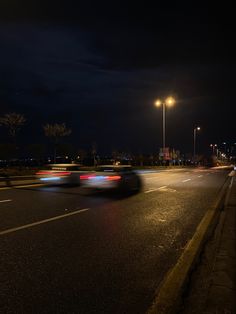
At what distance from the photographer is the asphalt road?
455 cm

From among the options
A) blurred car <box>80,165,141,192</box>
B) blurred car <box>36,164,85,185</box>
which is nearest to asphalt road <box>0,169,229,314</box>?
blurred car <box>80,165,141,192</box>

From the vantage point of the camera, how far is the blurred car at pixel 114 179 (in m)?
17.7

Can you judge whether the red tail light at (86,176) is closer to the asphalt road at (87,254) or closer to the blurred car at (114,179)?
the blurred car at (114,179)

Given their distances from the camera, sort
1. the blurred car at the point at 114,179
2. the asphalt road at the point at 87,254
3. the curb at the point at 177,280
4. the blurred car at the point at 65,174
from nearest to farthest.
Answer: the curb at the point at 177,280
the asphalt road at the point at 87,254
the blurred car at the point at 114,179
the blurred car at the point at 65,174

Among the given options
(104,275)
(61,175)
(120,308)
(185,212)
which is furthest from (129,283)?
(61,175)

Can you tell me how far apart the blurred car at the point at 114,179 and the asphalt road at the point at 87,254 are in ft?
16.8

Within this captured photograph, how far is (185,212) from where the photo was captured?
12148 mm

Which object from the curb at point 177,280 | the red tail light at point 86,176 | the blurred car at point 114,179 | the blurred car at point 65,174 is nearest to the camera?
the curb at point 177,280

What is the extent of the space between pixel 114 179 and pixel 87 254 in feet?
36.1

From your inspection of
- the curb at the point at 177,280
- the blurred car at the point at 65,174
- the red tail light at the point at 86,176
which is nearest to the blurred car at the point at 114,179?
the red tail light at the point at 86,176

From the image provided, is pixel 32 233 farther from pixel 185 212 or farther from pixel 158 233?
pixel 185 212

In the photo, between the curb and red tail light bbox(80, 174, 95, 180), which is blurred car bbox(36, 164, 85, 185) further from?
the curb

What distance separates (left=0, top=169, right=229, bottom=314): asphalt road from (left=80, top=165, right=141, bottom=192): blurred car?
16.8 ft

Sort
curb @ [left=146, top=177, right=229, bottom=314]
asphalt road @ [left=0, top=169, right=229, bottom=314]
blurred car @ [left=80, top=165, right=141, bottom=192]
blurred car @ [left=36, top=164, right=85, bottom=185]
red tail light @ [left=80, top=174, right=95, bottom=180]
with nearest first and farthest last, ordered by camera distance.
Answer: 1. curb @ [left=146, top=177, right=229, bottom=314]
2. asphalt road @ [left=0, top=169, right=229, bottom=314]
3. blurred car @ [left=80, top=165, right=141, bottom=192]
4. red tail light @ [left=80, top=174, right=95, bottom=180]
5. blurred car @ [left=36, top=164, right=85, bottom=185]
